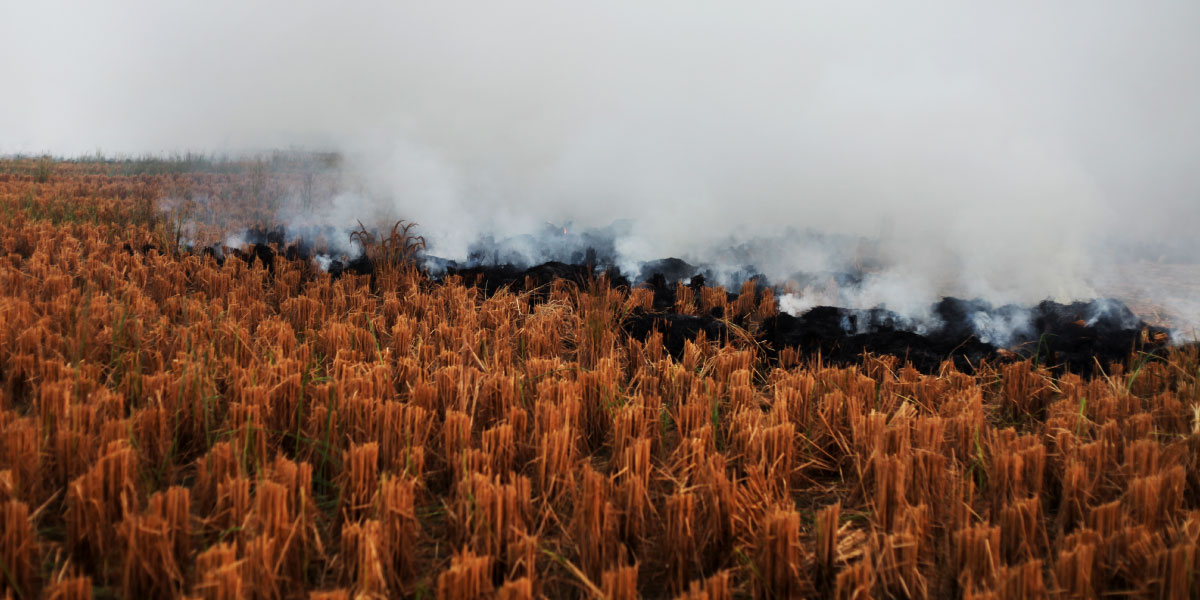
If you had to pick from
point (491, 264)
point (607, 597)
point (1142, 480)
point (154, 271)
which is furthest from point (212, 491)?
point (491, 264)

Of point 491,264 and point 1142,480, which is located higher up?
point 491,264

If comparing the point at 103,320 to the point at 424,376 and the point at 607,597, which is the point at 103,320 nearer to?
the point at 424,376

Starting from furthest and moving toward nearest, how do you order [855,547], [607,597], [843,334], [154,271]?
[154,271] → [843,334] → [855,547] → [607,597]

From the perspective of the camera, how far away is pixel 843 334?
5535mm

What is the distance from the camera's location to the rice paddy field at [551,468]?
2303 mm

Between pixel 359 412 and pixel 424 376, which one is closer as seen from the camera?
pixel 359 412

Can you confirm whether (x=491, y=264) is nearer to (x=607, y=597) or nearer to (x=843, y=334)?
(x=843, y=334)

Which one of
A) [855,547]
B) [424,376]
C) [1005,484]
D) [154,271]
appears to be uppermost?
[154,271]

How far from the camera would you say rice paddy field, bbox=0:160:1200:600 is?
2303 millimetres

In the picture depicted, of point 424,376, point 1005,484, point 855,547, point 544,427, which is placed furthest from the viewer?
point 424,376

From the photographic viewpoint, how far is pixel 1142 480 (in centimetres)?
275

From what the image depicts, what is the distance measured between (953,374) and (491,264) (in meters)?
5.12

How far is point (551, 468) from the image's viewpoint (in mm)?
2920

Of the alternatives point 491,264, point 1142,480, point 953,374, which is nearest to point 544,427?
point 1142,480
